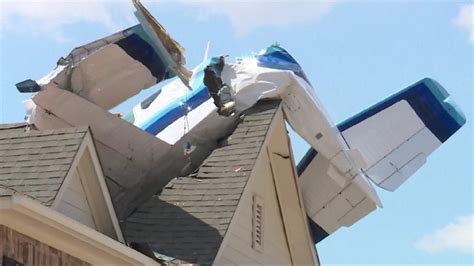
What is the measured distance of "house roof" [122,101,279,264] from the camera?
1791 centimetres

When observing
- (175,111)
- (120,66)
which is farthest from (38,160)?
(175,111)

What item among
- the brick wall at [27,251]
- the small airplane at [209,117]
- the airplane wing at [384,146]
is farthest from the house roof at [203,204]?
the brick wall at [27,251]

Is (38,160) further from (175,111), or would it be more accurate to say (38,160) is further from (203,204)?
(175,111)

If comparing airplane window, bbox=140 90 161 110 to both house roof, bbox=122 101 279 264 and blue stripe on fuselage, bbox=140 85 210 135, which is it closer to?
blue stripe on fuselage, bbox=140 85 210 135

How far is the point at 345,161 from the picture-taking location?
21.3 m

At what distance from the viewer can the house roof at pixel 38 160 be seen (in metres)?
16.0

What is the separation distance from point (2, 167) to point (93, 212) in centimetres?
132

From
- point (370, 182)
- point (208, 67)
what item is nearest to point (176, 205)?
point (208, 67)

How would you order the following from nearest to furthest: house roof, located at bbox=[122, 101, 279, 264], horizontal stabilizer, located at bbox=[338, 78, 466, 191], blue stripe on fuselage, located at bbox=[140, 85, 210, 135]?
house roof, located at bbox=[122, 101, 279, 264] → blue stripe on fuselage, located at bbox=[140, 85, 210, 135] → horizontal stabilizer, located at bbox=[338, 78, 466, 191]

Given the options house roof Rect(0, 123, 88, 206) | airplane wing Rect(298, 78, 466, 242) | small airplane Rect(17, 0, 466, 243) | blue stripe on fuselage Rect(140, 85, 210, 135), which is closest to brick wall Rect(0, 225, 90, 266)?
house roof Rect(0, 123, 88, 206)

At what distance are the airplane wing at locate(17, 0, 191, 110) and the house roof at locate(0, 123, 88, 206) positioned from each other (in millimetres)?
2512

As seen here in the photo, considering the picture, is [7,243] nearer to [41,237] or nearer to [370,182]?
[41,237]

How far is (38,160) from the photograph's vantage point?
16562 mm

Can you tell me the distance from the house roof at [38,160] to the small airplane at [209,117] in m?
2.53
